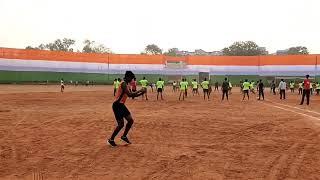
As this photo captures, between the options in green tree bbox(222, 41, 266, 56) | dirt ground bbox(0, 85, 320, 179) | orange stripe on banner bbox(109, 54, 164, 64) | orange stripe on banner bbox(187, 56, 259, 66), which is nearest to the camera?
dirt ground bbox(0, 85, 320, 179)

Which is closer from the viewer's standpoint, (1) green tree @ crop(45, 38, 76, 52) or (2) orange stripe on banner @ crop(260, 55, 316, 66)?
(2) orange stripe on banner @ crop(260, 55, 316, 66)

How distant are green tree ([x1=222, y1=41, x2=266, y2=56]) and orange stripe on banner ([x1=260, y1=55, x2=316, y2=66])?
90.5ft

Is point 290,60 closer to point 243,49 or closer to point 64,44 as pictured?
point 243,49

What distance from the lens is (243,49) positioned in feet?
323

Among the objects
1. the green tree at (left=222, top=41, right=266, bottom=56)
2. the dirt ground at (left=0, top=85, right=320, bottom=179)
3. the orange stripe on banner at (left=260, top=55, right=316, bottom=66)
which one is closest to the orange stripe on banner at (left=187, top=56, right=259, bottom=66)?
the orange stripe on banner at (left=260, top=55, right=316, bottom=66)

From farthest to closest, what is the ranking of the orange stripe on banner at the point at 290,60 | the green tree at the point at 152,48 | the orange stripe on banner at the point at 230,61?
the green tree at the point at 152,48
the orange stripe on banner at the point at 230,61
the orange stripe on banner at the point at 290,60

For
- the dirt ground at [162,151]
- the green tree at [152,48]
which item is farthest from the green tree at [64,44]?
the dirt ground at [162,151]

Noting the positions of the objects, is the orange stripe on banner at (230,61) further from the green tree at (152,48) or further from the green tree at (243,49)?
the green tree at (152,48)

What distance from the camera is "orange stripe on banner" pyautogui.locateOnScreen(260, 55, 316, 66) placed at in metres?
65.9

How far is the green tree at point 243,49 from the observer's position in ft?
320

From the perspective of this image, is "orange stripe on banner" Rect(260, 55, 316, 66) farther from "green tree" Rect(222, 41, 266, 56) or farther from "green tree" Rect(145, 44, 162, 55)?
"green tree" Rect(145, 44, 162, 55)

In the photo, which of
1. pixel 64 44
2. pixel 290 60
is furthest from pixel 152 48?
pixel 290 60

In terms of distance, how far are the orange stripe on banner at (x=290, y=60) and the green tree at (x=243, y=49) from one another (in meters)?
27.6

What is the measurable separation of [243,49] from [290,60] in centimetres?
3145
